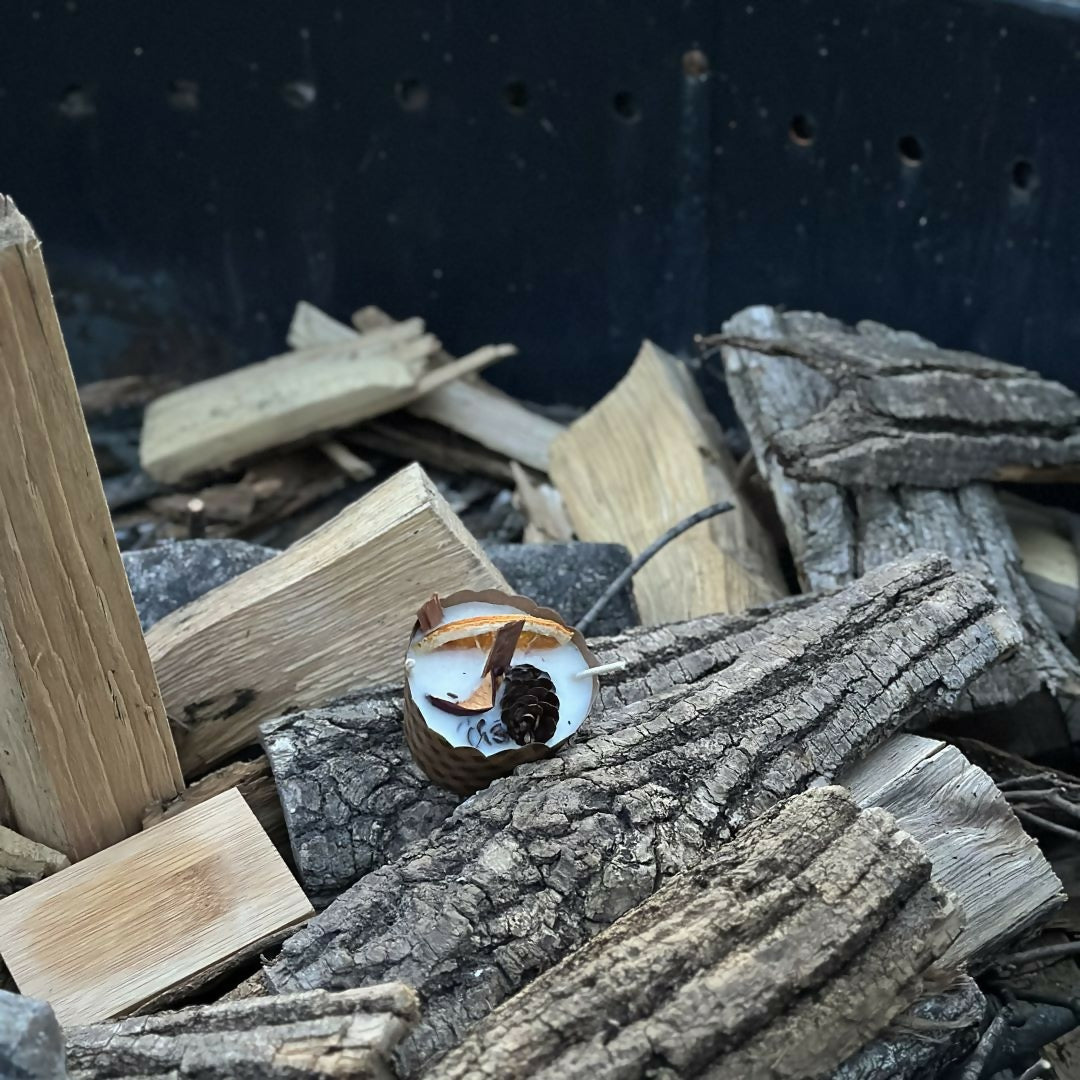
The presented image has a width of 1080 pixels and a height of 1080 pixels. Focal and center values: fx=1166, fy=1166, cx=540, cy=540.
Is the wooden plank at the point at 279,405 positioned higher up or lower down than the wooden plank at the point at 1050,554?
higher up

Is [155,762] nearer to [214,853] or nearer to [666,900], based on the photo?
[214,853]

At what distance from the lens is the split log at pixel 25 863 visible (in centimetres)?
126

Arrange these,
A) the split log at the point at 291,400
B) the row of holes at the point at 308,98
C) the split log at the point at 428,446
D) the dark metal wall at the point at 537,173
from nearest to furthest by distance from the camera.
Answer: the dark metal wall at the point at 537,173 → the row of holes at the point at 308,98 → the split log at the point at 291,400 → the split log at the point at 428,446

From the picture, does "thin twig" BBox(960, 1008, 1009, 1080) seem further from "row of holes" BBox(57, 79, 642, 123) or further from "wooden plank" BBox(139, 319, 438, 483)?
"row of holes" BBox(57, 79, 642, 123)

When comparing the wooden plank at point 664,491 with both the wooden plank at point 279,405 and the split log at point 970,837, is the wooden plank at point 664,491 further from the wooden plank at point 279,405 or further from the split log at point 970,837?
the split log at point 970,837

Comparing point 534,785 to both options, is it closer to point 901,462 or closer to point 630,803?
point 630,803

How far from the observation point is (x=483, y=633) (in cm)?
126

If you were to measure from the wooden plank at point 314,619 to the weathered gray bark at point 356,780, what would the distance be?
0.07 meters

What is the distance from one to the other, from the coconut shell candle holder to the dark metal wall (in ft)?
4.42

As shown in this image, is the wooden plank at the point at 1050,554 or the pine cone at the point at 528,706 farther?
the wooden plank at the point at 1050,554

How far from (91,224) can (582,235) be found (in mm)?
1205

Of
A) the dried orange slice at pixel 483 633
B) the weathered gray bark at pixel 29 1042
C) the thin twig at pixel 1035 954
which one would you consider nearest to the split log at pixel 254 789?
the dried orange slice at pixel 483 633

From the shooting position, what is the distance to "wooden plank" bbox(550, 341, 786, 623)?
2.05 meters

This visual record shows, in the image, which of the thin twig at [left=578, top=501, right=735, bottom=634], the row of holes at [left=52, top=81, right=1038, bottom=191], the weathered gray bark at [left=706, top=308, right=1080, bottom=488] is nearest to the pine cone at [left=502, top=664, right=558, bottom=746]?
the thin twig at [left=578, top=501, right=735, bottom=634]
